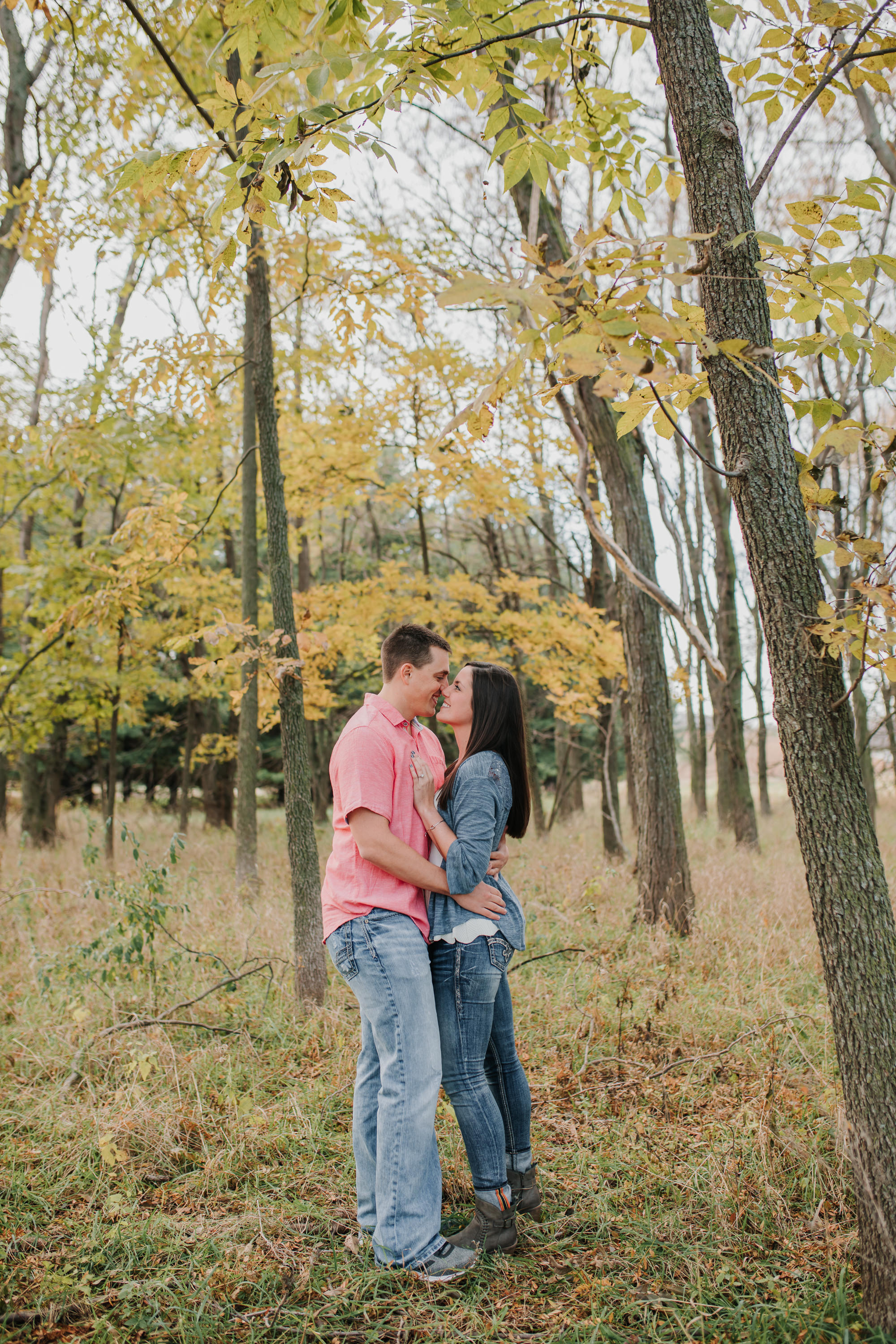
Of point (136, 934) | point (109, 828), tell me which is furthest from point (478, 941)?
point (109, 828)

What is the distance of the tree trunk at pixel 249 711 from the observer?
8.45 metres

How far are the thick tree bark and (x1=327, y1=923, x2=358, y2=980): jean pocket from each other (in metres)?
8.90

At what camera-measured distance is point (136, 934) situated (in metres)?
4.73

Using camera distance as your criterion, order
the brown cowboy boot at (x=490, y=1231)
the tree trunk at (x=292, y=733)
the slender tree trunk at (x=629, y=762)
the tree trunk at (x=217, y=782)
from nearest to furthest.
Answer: the brown cowboy boot at (x=490, y=1231) < the tree trunk at (x=292, y=733) < the slender tree trunk at (x=629, y=762) < the tree trunk at (x=217, y=782)

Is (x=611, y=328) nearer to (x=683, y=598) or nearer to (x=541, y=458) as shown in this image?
(x=541, y=458)

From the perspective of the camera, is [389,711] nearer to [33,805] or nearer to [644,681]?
[644,681]

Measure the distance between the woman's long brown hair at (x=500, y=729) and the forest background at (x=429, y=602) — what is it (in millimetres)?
623

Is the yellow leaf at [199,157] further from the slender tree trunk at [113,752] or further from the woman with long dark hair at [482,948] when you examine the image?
the slender tree trunk at [113,752]

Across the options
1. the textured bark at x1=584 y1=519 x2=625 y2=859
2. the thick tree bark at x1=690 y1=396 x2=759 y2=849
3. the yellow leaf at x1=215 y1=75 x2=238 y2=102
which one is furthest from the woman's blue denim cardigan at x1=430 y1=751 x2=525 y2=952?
the thick tree bark at x1=690 y1=396 x2=759 y2=849

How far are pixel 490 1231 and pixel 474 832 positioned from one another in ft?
4.28

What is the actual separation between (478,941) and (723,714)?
9.14 m

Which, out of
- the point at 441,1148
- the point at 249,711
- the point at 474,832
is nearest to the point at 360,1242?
the point at 441,1148

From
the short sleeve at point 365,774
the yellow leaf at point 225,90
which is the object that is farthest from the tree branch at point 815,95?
the short sleeve at point 365,774

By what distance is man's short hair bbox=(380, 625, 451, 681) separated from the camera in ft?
9.52
